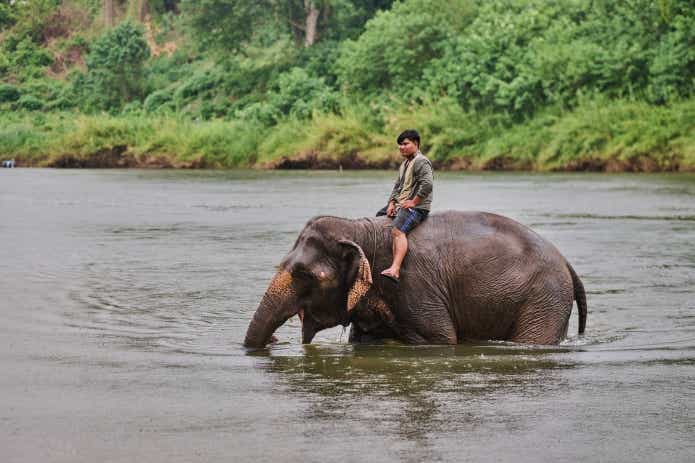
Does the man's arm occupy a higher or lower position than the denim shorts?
higher

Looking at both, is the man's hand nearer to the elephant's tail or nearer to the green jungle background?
the elephant's tail

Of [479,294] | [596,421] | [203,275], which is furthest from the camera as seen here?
[203,275]

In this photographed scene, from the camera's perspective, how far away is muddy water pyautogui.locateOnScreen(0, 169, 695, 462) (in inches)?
267

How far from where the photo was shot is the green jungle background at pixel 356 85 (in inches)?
1743

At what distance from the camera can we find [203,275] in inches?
613

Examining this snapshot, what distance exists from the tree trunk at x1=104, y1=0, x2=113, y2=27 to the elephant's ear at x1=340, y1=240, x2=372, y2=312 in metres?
72.7

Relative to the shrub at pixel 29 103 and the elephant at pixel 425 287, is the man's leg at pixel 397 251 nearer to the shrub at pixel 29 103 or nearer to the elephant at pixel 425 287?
the elephant at pixel 425 287

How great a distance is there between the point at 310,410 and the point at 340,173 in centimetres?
4050

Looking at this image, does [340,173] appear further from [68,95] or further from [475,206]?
[68,95]

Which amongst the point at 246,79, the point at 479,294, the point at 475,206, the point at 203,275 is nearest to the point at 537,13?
the point at 246,79

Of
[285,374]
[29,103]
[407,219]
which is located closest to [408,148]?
[407,219]

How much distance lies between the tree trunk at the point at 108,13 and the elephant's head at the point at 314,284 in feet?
238

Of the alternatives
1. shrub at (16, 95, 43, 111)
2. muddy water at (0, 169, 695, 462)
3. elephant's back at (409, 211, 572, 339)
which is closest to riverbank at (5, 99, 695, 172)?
shrub at (16, 95, 43, 111)

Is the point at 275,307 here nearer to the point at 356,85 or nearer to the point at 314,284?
the point at 314,284
